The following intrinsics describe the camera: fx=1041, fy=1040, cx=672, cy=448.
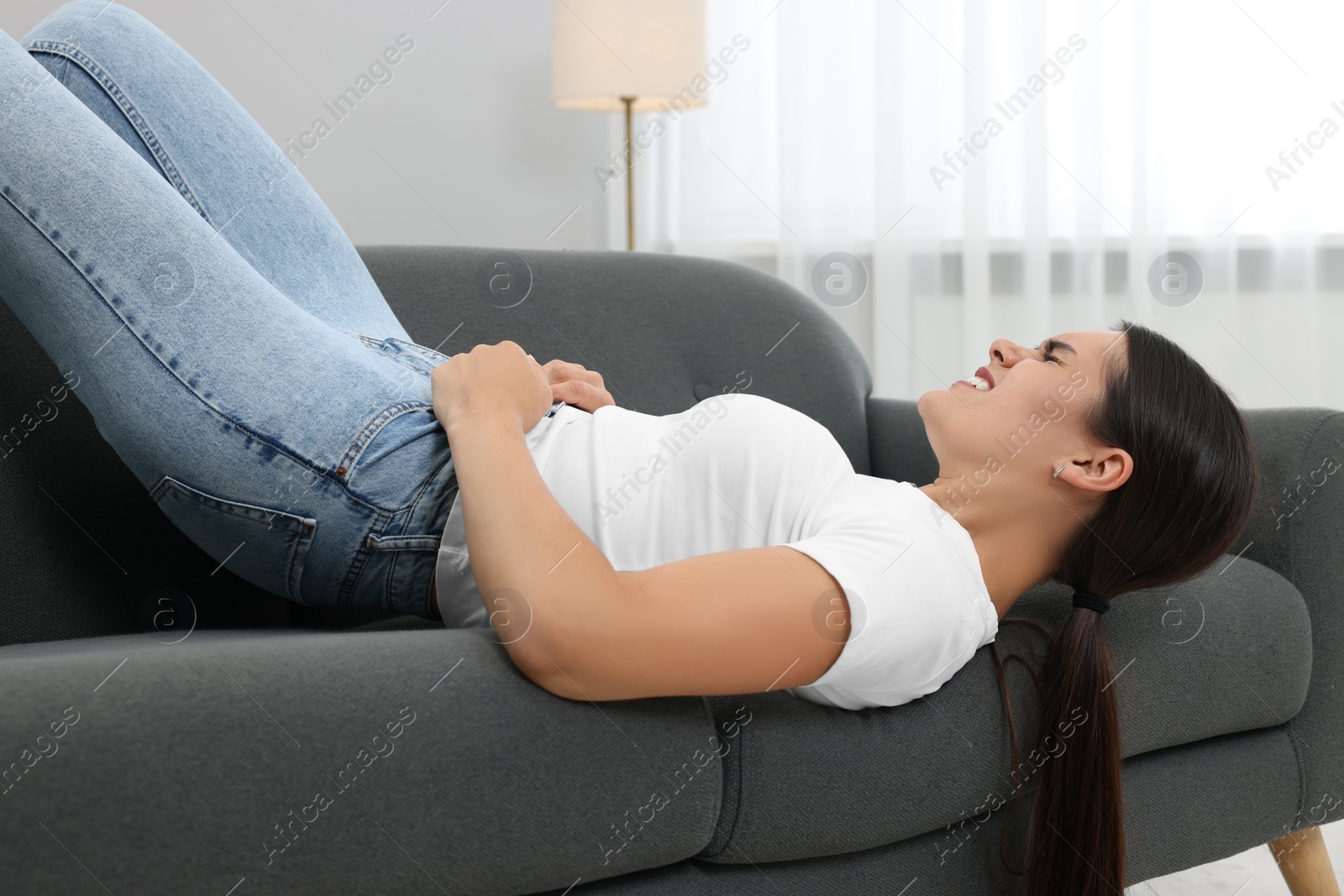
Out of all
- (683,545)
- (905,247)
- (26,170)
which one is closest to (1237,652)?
(683,545)

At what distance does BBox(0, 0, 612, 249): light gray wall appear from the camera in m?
2.56

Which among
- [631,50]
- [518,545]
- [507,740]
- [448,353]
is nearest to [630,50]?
[631,50]

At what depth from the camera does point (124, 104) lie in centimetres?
95

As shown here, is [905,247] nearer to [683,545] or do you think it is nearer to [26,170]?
[683,545]

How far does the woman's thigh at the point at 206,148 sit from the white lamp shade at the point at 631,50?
1.29m

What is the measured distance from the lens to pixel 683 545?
89cm

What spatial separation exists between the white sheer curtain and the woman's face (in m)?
1.61

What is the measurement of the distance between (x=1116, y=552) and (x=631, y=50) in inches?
66.3

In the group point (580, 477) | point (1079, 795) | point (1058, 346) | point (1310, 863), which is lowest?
point (1310, 863)

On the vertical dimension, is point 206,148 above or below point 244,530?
above

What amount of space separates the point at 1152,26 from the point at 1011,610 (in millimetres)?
1890

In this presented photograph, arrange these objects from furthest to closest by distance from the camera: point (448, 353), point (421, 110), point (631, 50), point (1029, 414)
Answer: point (421, 110) < point (631, 50) < point (448, 353) < point (1029, 414)

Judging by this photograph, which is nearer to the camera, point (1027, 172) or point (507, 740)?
point (507, 740)

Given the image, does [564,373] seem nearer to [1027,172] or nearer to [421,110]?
[1027,172]
